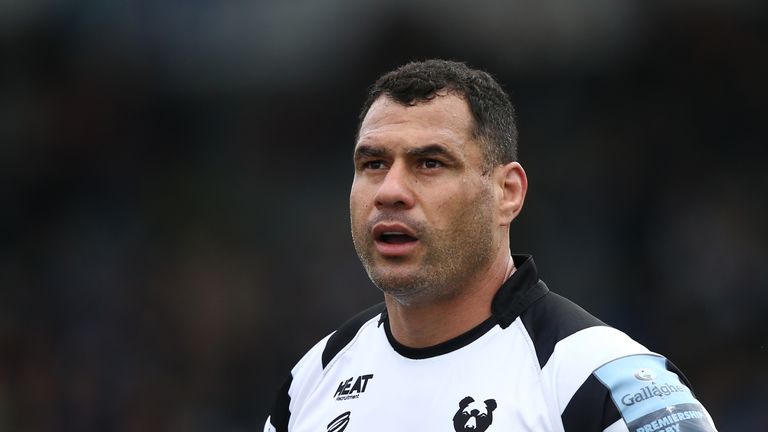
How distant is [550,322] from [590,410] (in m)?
0.43

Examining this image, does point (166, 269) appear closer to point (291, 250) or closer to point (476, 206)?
point (291, 250)

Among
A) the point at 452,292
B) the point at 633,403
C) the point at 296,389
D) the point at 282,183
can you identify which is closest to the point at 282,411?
the point at 296,389

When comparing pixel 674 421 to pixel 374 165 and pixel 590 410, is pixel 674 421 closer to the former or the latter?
pixel 590 410

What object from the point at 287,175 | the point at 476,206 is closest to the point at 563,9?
the point at 287,175

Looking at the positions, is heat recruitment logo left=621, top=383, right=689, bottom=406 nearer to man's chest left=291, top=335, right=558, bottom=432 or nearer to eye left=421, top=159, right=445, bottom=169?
man's chest left=291, top=335, right=558, bottom=432

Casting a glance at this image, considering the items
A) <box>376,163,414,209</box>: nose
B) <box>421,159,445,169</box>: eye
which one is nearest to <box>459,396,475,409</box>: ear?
<box>376,163,414,209</box>: nose

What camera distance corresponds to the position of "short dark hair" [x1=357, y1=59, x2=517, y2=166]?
3.67 metres

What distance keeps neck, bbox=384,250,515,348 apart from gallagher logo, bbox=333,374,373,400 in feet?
0.67

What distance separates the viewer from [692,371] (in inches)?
341

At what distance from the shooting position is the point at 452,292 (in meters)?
3.61

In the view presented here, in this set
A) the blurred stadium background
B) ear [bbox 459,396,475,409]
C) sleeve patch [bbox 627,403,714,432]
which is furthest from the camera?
the blurred stadium background

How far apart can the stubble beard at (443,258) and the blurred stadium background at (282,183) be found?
17.1 feet

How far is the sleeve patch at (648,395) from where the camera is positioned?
10.0ft

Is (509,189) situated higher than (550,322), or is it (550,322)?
(509,189)
